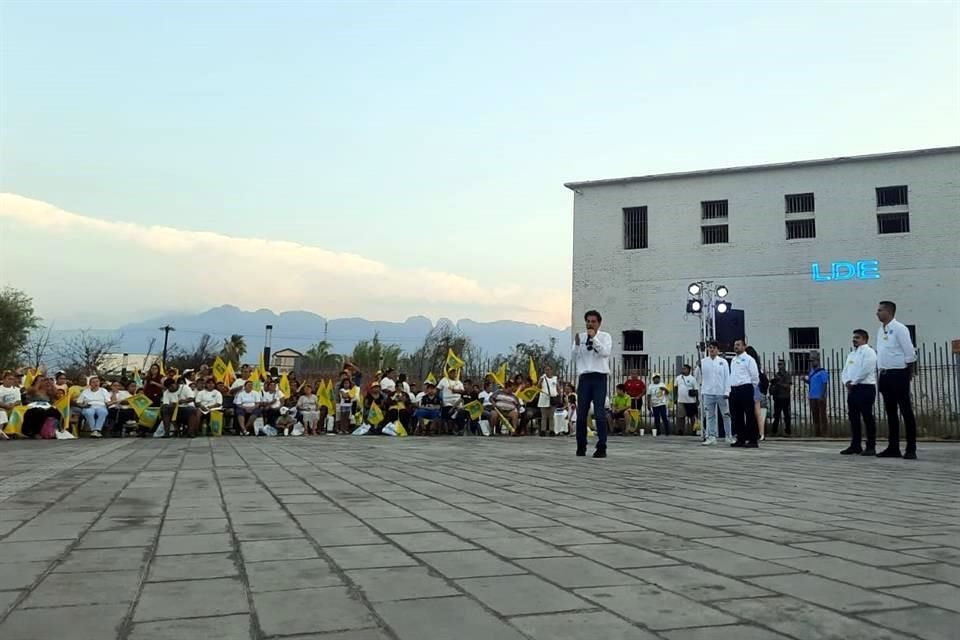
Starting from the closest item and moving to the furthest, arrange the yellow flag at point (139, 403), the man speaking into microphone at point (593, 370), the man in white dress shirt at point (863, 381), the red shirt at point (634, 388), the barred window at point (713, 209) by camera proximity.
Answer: the man speaking into microphone at point (593, 370)
the man in white dress shirt at point (863, 381)
the yellow flag at point (139, 403)
the red shirt at point (634, 388)
the barred window at point (713, 209)

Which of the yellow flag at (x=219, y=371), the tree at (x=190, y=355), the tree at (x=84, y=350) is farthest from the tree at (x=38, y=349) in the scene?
the yellow flag at (x=219, y=371)

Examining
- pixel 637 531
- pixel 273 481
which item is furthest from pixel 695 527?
pixel 273 481

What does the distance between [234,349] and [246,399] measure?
161 feet

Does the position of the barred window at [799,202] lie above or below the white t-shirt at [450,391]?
above

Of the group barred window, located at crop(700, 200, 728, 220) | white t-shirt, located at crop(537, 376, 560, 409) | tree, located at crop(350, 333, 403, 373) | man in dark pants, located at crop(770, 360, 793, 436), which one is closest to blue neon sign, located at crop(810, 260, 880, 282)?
barred window, located at crop(700, 200, 728, 220)

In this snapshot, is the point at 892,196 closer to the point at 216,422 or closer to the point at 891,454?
the point at 891,454

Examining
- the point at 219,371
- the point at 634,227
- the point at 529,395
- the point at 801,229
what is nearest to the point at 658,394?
the point at 529,395

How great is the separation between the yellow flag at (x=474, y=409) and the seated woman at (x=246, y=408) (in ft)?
16.4

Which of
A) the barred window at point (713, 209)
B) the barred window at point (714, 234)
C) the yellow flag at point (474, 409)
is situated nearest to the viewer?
the yellow flag at point (474, 409)

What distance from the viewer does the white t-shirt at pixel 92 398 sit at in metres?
15.3

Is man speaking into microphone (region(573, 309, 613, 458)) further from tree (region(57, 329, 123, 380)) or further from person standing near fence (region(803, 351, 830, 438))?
tree (region(57, 329, 123, 380))

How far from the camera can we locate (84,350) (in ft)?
128

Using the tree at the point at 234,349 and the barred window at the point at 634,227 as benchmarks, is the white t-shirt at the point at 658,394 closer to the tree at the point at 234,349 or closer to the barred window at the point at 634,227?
the barred window at the point at 634,227

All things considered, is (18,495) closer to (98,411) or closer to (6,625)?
(6,625)
